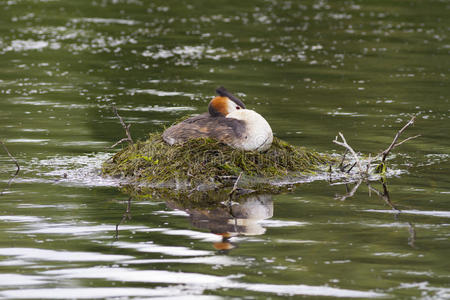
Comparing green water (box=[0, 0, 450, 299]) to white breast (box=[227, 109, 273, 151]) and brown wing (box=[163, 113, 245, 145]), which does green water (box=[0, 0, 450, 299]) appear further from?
brown wing (box=[163, 113, 245, 145])

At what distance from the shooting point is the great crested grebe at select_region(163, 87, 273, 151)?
1042 centimetres

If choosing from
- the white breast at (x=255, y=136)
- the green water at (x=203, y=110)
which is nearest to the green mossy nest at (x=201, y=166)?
the white breast at (x=255, y=136)

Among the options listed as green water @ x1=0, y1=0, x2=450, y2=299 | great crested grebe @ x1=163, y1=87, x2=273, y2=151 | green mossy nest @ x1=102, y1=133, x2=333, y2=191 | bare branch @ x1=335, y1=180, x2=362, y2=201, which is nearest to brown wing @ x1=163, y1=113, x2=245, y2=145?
great crested grebe @ x1=163, y1=87, x2=273, y2=151

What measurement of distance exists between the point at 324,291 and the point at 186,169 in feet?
12.2

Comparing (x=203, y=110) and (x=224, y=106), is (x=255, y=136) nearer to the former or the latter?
(x=224, y=106)

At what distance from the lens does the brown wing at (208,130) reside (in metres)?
10.4

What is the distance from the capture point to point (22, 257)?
7578 mm

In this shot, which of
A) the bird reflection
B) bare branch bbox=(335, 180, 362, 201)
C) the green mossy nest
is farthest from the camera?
the green mossy nest

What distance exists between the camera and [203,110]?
50.4 ft

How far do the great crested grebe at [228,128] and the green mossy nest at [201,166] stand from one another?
0.10 m

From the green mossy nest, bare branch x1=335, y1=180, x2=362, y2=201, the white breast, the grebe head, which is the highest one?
the grebe head

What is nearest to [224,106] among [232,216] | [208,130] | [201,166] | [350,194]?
[208,130]

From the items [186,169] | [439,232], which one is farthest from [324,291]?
[186,169]

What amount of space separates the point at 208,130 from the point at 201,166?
62cm
